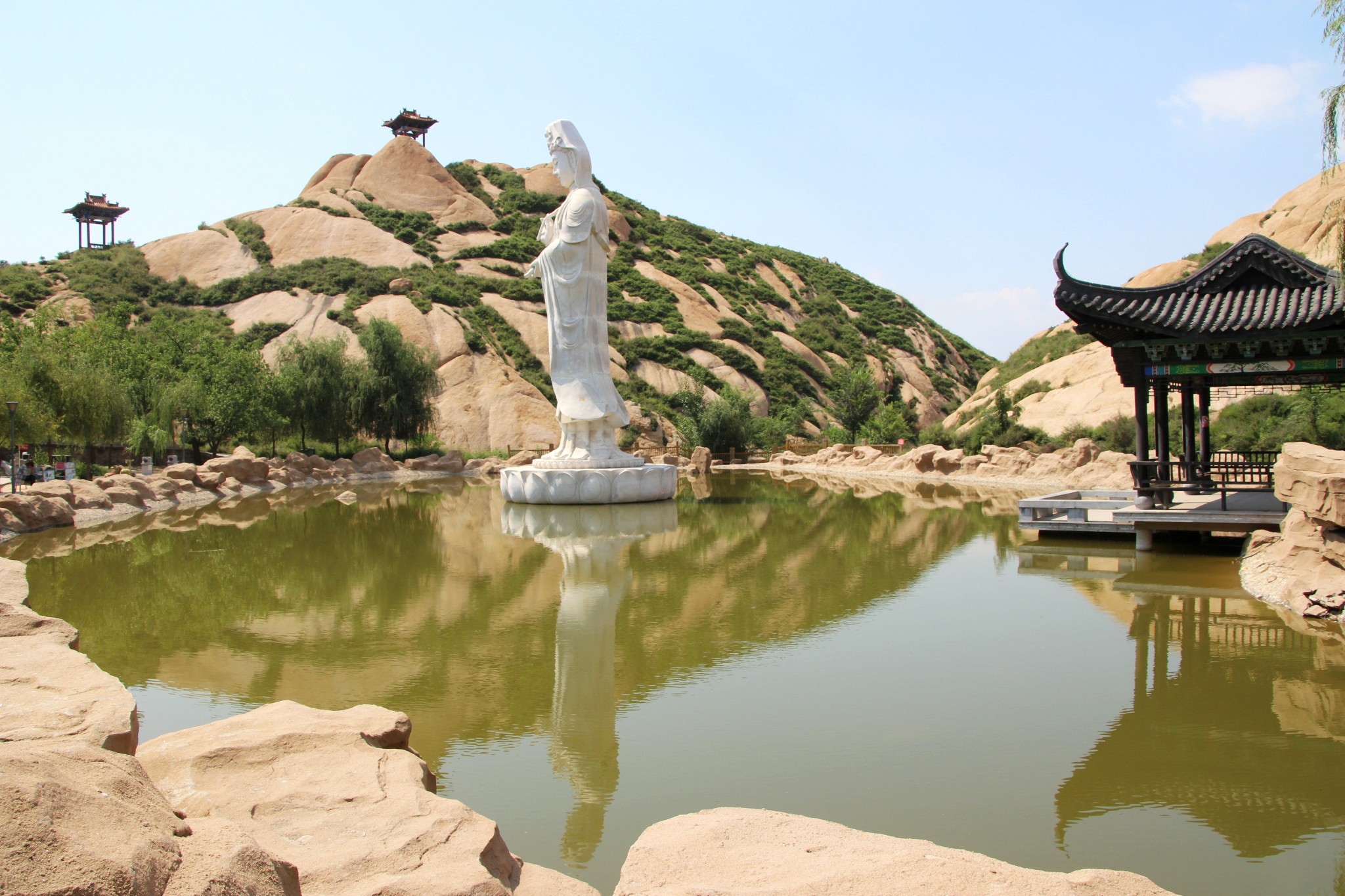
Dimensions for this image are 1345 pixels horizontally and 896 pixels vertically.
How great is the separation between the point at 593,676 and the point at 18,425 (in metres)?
20.1

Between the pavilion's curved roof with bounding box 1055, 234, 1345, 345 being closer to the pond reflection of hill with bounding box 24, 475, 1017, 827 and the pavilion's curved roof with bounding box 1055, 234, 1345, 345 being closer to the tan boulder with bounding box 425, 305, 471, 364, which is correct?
the pond reflection of hill with bounding box 24, 475, 1017, 827

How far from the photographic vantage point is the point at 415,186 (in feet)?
192

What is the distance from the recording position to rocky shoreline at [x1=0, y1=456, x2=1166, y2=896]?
2164 millimetres

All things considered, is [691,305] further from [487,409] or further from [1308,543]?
[1308,543]

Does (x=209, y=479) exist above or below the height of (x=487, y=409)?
below

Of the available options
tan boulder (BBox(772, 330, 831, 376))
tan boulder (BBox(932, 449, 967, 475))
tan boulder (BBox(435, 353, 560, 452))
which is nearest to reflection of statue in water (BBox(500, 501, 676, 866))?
tan boulder (BBox(932, 449, 967, 475))

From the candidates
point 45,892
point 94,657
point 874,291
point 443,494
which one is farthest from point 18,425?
point 874,291

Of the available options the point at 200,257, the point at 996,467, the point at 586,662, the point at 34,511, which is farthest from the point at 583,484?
the point at 200,257

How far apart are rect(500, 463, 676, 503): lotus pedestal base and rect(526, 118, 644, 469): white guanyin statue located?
0.43m

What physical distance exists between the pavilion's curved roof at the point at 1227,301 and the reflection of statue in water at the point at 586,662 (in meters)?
7.17

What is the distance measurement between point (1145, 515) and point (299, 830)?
11443mm

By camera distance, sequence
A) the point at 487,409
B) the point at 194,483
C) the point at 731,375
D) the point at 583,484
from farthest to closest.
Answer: the point at 731,375 < the point at 487,409 < the point at 194,483 < the point at 583,484

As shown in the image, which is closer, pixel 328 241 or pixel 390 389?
pixel 390 389

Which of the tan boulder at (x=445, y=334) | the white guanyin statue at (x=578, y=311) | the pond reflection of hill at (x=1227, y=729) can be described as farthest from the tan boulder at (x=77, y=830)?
the tan boulder at (x=445, y=334)
